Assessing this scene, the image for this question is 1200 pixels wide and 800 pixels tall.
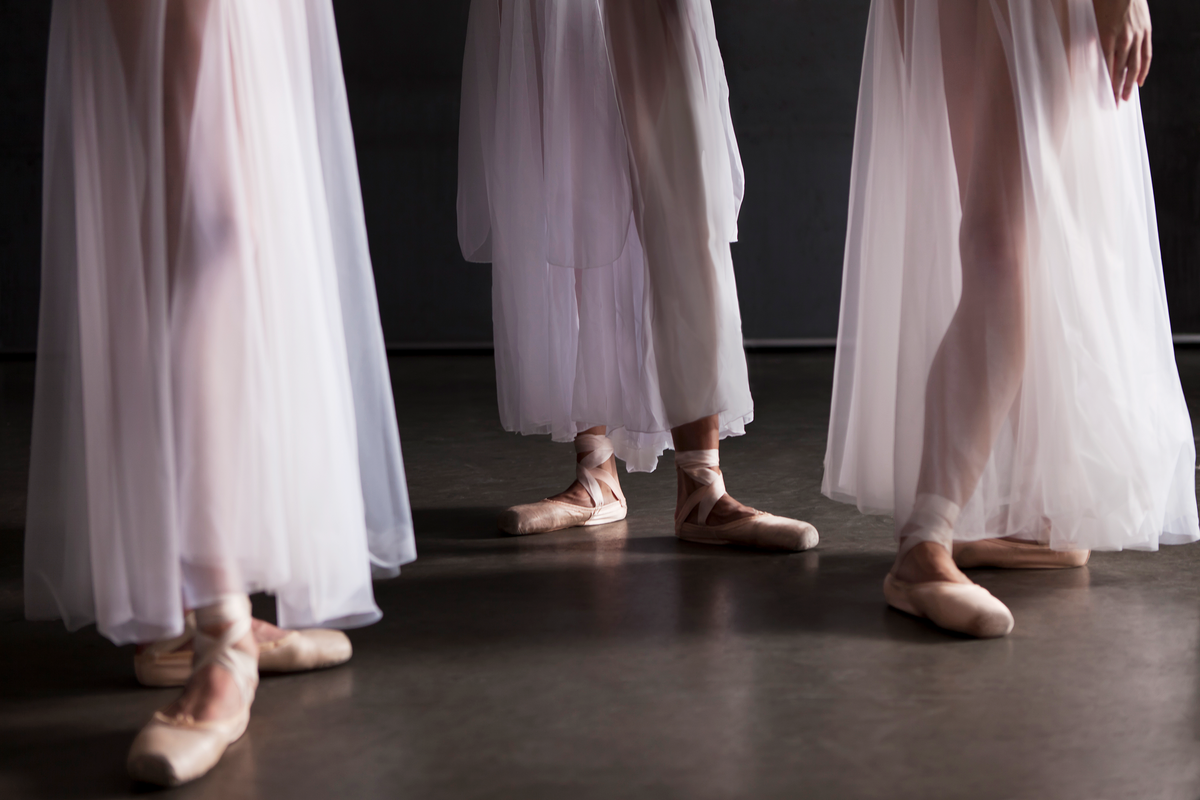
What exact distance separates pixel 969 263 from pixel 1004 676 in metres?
0.52

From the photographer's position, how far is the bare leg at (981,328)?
4.41ft

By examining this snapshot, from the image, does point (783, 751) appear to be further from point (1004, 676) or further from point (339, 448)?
point (339, 448)

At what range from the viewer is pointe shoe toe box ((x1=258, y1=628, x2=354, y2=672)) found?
4.05 ft

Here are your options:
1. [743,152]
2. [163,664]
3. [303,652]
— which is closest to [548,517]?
[303,652]

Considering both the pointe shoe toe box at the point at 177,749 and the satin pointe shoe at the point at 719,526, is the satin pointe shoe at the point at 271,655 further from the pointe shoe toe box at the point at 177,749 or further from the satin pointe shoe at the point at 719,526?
the satin pointe shoe at the point at 719,526

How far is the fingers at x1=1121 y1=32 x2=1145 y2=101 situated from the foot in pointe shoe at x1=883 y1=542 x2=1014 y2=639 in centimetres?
64

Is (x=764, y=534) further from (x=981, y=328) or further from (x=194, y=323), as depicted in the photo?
(x=194, y=323)

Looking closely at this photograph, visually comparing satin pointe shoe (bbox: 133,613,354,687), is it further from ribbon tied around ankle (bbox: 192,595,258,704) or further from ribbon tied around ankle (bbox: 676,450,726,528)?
ribbon tied around ankle (bbox: 676,450,726,528)

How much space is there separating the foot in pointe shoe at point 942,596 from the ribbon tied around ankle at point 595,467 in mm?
665

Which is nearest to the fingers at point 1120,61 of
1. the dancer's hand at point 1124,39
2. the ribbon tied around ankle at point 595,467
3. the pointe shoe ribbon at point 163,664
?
the dancer's hand at point 1124,39

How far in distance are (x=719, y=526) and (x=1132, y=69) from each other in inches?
34.6

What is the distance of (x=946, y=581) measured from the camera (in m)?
1.33

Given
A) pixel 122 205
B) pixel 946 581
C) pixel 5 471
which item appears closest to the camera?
pixel 122 205

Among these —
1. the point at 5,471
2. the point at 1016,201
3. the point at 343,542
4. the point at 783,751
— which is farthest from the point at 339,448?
the point at 5,471
